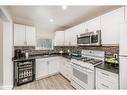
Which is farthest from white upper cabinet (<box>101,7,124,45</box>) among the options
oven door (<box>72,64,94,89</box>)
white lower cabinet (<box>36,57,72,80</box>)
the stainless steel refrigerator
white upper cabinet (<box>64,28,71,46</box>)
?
white upper cabinet (<box>64,28,71,46</box>)

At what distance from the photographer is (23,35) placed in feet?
12.0

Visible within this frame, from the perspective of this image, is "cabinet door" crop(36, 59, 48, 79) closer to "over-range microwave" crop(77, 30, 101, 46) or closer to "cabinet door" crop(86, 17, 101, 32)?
"over-range microwave" crop(77, 30, 101, 46)

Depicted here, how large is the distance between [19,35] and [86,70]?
8.39 ft

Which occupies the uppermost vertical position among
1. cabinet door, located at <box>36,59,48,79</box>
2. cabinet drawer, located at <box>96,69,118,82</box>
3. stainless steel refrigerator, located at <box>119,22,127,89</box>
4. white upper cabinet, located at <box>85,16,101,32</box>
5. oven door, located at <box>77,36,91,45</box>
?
white upper cabinet, located at <box>85,16,101,32</box>

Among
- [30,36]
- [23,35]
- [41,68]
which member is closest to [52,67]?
[41,68]

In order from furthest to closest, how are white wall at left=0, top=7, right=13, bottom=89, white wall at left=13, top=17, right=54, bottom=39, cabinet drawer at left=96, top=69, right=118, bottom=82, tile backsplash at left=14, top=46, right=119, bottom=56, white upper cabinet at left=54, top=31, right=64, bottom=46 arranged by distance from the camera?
white upper cabinet at left=54, top=31, right=64, bottom=46 < white wall at left=13, top=17, right=54, bottom=39 < white wall at left=0, top=7, right=13, bottom=89 < tile backsplash at left=14, top=46, right=119, bottom=56 < cabinet drawer at left=96, top=69, right=118, bottom=82

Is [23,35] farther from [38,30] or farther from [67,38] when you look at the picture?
[67,38]

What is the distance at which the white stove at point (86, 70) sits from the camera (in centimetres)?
235

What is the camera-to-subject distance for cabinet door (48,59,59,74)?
13.5 ft

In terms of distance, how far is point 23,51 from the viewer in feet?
13.2

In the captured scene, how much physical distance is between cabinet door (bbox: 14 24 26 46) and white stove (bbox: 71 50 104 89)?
1.97 metres
